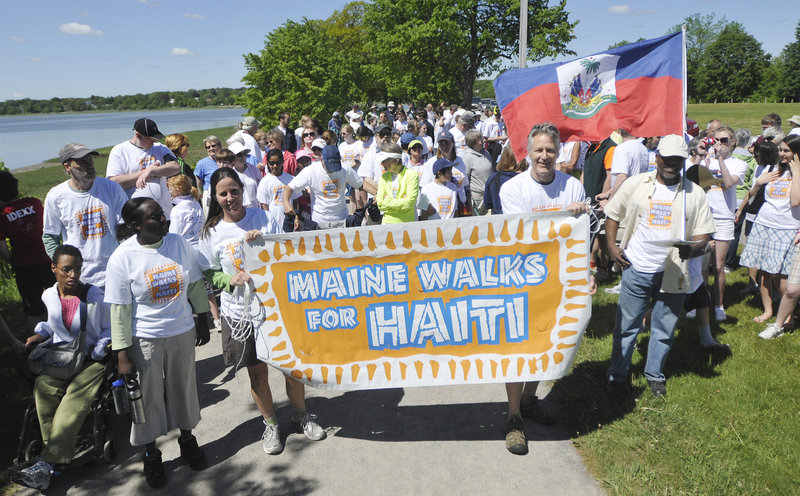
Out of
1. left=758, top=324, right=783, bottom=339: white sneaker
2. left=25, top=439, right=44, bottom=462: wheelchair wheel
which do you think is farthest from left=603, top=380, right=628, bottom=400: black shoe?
left=25, top=439, right=44, bottom=462: wheelchair wheel

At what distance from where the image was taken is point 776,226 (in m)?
5.44

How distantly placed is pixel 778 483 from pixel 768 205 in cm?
335

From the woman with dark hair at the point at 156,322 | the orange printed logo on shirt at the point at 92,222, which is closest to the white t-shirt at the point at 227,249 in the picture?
the woman with dark hair at the point at 156,322

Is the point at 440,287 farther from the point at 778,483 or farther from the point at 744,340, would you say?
the point at 744,340

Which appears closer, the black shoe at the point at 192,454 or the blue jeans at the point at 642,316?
the black shoe at the point at 192,454

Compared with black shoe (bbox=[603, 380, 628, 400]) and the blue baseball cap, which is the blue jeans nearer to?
black shoe (bbox=[603, 380, 628, 400])

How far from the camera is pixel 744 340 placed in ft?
17.3

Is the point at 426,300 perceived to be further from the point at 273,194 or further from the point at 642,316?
the point at 273,194

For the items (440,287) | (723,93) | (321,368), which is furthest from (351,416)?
(723,93)

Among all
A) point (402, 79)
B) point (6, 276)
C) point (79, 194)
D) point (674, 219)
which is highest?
point (402, 79)

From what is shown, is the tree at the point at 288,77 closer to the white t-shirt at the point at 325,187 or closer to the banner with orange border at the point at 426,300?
the white t-shirt at the point at 325,187

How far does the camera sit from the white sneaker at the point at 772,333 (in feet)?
17.3

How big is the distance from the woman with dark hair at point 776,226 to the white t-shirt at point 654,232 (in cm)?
211

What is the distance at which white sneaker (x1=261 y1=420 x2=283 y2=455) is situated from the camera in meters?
3.93
